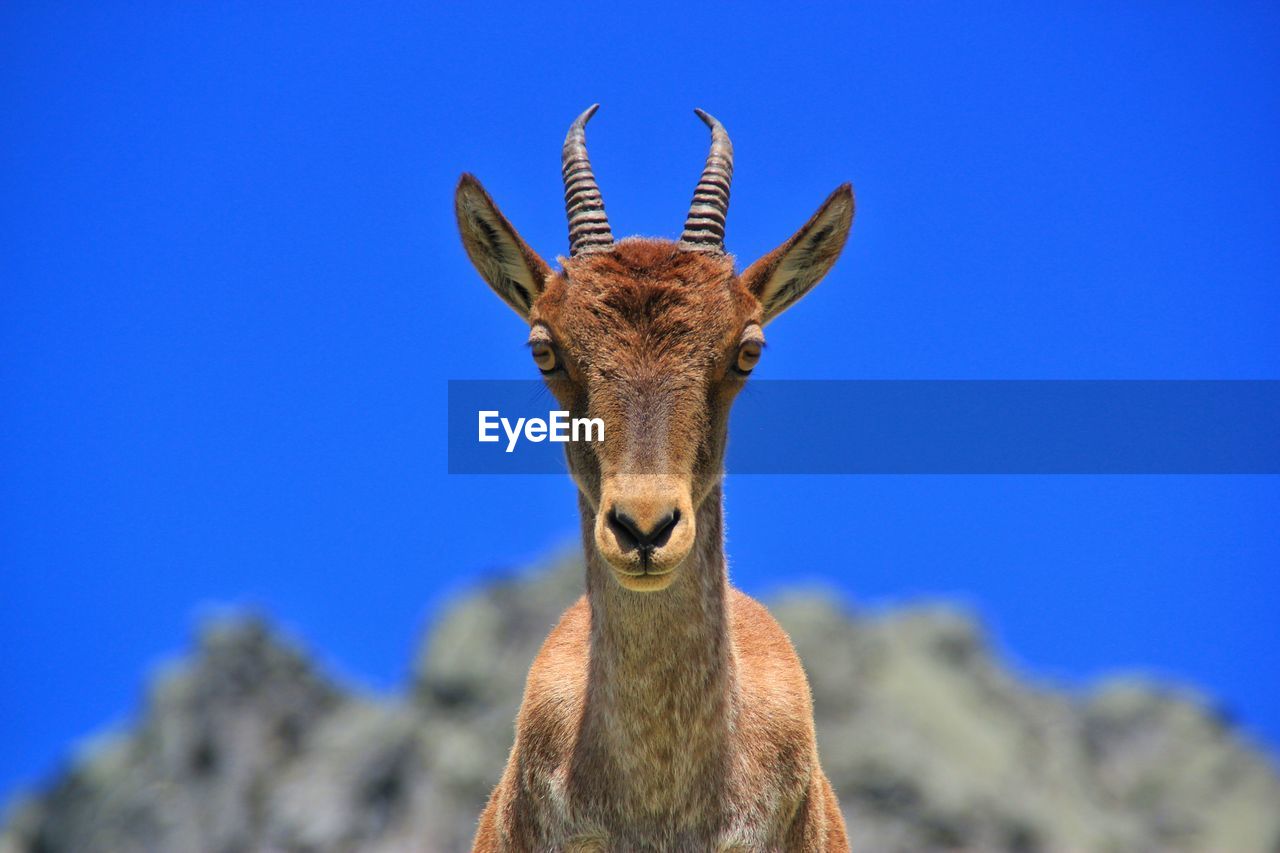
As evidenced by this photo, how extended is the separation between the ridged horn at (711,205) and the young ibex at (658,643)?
0.76ft

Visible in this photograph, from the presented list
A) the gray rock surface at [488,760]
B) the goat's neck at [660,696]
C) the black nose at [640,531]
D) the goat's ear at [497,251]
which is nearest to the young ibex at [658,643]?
the goat's neck at [660,696]

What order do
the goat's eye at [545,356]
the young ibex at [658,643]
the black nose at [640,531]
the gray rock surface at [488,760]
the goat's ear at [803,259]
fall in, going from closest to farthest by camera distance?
the black nose at [640,531] < the young ibex at [658,643] < the goat's eye at [545,356] < the goat's ear at [803,259] < the gray rock surface at [488,760]

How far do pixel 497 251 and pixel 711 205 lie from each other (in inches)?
55.6

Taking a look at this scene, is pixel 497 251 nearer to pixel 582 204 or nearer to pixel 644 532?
pixel 582 204

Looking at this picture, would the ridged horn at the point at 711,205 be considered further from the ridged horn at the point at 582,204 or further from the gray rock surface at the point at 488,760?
the gray rock surface at the point at 488,760

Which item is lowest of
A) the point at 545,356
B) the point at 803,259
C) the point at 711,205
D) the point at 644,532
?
the point at 644,532

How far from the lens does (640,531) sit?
6910 millimetres

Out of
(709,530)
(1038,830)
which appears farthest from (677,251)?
(1038,830)

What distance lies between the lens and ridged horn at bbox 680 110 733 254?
862cm

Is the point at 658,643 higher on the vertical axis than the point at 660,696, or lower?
higher

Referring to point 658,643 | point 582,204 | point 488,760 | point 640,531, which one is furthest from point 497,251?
point 488,760

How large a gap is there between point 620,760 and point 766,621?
184 cm

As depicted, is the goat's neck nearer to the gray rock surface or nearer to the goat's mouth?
the goat's mouth

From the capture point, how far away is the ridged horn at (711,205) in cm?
862
